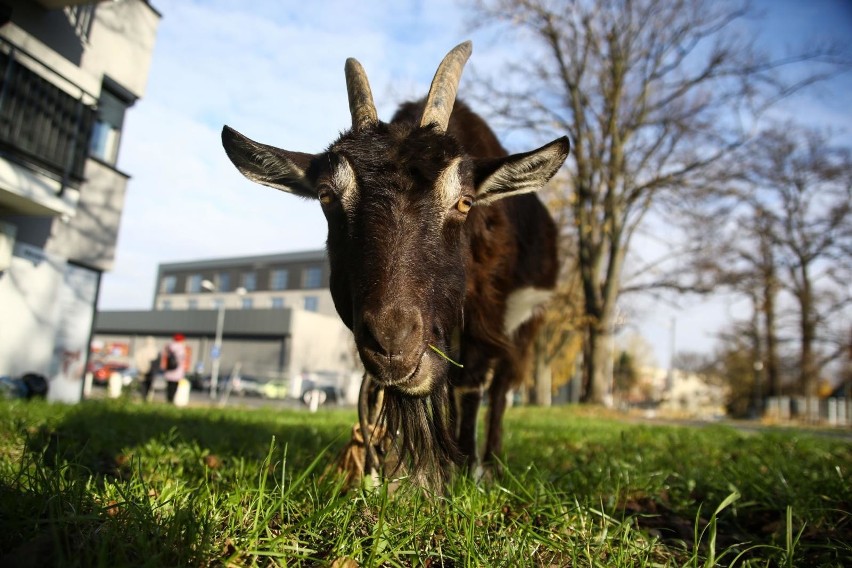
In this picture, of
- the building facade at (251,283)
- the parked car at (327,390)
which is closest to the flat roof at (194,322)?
the building facade at (251,283)

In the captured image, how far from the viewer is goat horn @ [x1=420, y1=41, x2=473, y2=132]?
3.34 metres

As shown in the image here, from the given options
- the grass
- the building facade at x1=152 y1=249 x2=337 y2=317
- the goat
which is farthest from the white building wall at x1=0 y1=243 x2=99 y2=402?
the building facade at x1=152 y1=249 x2=337 y2=317

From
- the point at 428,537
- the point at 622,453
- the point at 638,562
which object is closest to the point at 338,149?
the point at 428,537

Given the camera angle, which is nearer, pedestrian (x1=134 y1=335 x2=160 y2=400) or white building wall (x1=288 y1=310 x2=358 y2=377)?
pedestrian (x1=134 y1=335 x2=160 y2=400)

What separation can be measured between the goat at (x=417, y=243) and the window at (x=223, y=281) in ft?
215

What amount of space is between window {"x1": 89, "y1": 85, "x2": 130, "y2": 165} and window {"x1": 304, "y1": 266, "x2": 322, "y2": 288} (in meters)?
47.2

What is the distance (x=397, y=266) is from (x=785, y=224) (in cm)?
3085

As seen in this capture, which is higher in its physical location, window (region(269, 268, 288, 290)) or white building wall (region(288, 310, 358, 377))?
window (region(269, 268, 288, 290))

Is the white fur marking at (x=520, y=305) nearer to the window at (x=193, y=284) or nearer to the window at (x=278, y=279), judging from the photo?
the window at (x=278, y=279)

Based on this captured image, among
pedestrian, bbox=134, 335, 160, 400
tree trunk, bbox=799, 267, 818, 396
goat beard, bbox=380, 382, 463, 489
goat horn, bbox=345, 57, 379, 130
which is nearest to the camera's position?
goat beard, bbox=380, 382, 463, 489

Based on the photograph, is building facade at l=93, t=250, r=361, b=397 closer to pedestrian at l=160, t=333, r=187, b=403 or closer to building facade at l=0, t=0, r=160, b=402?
pedestrian at l=160, t=333, r=187, b=403

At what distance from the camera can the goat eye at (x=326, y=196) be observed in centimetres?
290

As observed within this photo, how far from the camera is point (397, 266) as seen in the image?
8.05ft

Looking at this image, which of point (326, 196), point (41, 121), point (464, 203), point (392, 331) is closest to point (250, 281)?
point (41, 121)
